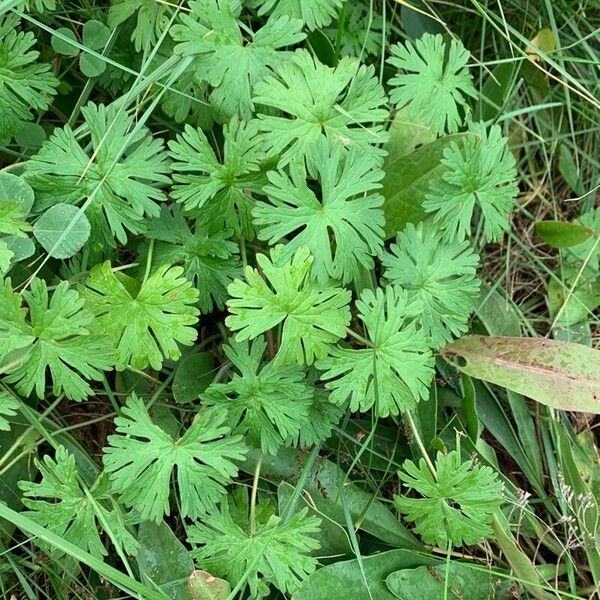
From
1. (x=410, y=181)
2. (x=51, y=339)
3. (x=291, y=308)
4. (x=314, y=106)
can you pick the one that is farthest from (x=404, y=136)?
(x=51, y=339)

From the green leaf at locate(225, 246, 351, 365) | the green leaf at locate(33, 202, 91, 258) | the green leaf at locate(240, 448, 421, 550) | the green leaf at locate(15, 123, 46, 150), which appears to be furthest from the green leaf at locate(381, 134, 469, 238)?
the green leaf at locate(15, 123, 46, 150)

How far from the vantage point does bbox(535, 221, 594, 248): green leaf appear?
2021 millimetres

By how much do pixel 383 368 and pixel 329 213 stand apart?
324 mm

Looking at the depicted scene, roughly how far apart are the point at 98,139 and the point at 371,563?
1077 mm

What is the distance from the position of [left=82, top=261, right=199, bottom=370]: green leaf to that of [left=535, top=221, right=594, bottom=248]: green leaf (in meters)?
1.05

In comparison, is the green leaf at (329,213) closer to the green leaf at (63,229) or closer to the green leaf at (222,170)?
the green leaf at (222,170)

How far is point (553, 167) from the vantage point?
2209 mm

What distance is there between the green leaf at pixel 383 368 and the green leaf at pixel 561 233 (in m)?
0.70

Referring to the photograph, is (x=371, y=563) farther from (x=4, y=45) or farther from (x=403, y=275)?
(x=4, y=45)

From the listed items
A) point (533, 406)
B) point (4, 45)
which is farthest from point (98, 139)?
point (533, 406)

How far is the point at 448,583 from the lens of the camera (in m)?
1.77

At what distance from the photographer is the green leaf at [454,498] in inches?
63.2

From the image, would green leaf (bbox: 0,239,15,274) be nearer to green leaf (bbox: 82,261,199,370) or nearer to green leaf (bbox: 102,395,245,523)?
green leaf (bbox: 82,261,199,370)

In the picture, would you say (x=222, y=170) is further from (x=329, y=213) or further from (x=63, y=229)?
(x=63, y=229)
